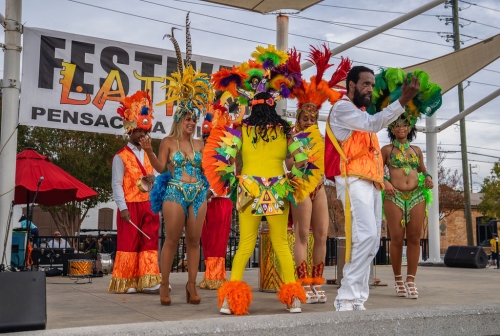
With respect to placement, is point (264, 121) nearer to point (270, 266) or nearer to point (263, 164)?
point (263, 164)

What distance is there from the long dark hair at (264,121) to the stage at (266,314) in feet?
5.01

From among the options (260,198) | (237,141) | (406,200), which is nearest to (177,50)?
(237,141)

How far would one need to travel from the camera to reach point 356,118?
14.8ft

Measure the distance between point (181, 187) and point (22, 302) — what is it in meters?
2.43

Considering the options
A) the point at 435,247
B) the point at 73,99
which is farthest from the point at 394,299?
the point at 435,247

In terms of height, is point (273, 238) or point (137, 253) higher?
point (273, 238)

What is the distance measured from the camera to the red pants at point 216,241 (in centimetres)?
713

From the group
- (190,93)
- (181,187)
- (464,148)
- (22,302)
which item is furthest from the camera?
(464,148)

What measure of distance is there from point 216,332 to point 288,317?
55cm

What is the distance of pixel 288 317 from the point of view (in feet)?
11.8

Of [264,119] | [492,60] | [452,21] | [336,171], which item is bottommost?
[336,171]

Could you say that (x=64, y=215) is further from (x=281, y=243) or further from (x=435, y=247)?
(x=281, y=243)

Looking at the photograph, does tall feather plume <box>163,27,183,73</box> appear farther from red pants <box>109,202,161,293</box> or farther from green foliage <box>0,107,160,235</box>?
green foliage <box>0,107,160,235</box>

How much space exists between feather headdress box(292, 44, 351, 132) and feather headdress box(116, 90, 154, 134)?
1824 millimetres
